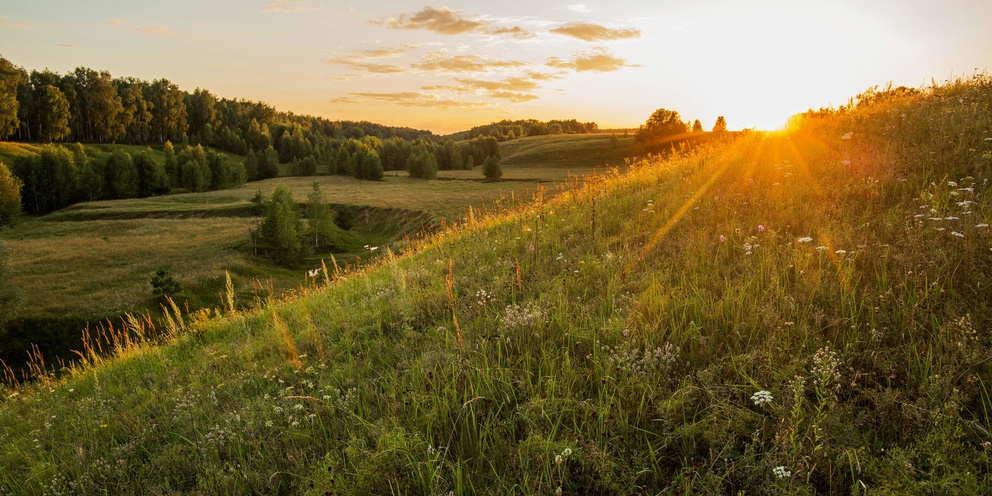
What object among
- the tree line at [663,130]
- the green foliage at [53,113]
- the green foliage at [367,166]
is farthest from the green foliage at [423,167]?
the green foliage at [53,113]

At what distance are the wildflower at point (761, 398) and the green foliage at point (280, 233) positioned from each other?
51399mm

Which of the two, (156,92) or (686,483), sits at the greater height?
(156,92)

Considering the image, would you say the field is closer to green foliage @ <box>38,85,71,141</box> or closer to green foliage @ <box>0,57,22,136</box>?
green foliage @ <box>0,57,22,136</box>

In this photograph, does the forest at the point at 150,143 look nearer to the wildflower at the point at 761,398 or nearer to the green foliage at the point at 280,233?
the green foliage at the point at 280,233

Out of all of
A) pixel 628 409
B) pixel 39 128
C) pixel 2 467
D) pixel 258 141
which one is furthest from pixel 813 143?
pixel 258 141

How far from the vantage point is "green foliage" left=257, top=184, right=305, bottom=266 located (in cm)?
4819

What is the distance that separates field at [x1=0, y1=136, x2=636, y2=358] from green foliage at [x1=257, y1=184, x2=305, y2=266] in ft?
6.40

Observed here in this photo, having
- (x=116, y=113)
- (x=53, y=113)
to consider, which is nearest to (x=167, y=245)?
(x=53, y=113)

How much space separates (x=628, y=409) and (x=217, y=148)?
562ft

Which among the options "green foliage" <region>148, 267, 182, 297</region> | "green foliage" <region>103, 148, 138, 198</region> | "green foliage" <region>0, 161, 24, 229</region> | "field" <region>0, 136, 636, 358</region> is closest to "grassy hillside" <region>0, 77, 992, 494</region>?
"field" <region>0, 136, 636, 358</region>

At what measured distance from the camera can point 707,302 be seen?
4086 millimetres

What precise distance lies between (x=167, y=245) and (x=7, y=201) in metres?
38.9

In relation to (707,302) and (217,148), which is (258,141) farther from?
(707,302)

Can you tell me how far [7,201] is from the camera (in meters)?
65.1
